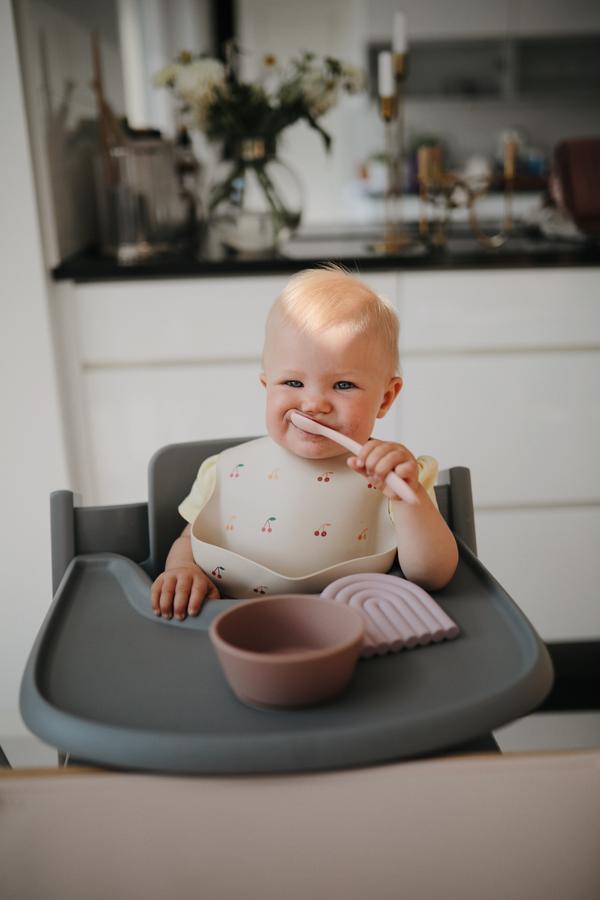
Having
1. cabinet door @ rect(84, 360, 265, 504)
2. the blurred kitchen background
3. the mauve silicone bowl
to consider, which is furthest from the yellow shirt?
the blurred kitchen background

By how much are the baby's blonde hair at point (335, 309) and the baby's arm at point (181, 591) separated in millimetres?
233

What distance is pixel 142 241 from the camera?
77.1 inches

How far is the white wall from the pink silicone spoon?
1038 mm

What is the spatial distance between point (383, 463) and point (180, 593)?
21 cm

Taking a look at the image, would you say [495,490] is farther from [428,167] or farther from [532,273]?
[428,167]

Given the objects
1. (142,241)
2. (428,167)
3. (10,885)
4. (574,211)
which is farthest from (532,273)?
(10,885)

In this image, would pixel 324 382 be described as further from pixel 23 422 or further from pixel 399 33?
pixel 399 33

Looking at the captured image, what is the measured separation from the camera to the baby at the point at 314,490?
751 millimetres

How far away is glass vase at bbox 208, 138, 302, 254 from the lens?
1919mm

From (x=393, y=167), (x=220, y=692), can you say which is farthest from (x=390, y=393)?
(x=393, y=167)

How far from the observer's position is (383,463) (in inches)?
26.4

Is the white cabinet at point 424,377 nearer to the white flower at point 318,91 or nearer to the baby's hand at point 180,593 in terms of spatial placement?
the white flower at point 318,91

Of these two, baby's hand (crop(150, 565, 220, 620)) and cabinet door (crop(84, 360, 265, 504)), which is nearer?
baby's hand (crop(150, 565, 220, 620))

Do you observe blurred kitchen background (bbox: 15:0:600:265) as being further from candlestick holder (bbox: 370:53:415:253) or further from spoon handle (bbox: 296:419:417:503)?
spoon handle (bbox: 296:419:417:503)
